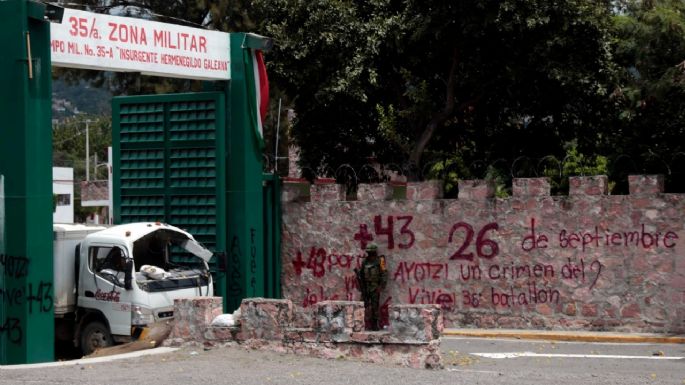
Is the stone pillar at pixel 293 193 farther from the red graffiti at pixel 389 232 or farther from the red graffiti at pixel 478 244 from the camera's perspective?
the red graffiti at pixel 478 244

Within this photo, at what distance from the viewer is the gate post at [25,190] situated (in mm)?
16750

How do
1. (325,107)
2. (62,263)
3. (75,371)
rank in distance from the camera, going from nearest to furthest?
(75,371) → (62,263) → (325,107)

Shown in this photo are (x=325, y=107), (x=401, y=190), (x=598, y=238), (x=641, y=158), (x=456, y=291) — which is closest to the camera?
(x=598, y=238)

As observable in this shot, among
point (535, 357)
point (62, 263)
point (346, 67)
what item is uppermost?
point (346, 67)

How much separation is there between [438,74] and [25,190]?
12310 millimetres

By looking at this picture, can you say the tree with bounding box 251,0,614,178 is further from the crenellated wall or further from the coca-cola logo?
the coca-cola logo

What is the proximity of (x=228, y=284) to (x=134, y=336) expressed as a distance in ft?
14.4

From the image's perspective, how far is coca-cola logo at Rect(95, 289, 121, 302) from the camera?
17094mm

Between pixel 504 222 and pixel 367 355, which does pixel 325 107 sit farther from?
pixel 367 355

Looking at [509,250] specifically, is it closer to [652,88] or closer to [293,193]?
[652,88]

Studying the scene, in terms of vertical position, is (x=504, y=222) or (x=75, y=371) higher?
(x=504, y=222)

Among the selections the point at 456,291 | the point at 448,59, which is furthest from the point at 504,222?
the point at 448,59

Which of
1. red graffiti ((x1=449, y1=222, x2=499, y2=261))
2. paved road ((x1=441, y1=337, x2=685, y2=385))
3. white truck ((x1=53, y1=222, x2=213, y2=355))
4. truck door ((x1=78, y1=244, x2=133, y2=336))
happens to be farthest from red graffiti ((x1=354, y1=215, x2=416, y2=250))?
truck door ((x1=78, y1=244, x2=133, y2=336))

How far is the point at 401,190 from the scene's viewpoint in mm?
27953
